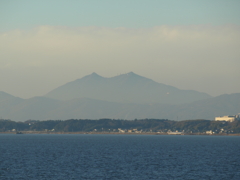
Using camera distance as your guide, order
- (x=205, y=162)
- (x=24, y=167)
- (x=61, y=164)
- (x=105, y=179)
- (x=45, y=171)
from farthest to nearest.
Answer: (x=205, y=162) → (x=61, y=164) → (x=24, y=167) → (x=45, y=171) → (x=105, y=179)

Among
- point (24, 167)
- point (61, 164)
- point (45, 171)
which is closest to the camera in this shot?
point (45, 171)

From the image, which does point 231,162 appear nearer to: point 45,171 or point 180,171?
point 180,171

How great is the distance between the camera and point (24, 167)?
99.4 metres

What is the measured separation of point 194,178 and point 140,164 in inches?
1008

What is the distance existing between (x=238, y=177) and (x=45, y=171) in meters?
40.0

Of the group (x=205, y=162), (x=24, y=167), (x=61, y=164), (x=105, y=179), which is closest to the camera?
(x=105, y=179)

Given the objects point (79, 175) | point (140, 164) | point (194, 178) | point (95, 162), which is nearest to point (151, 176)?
point (194, 178)

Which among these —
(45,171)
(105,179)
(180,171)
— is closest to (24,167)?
(45,171)

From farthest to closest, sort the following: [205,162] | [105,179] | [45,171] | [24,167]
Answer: [205,162]
[24,167]
[45,171]
[105,179]

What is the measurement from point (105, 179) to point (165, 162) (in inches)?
1337

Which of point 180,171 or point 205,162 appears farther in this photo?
point 205,162

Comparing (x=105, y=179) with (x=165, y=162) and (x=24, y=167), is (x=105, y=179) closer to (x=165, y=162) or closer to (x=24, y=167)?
(x=24, y=167)

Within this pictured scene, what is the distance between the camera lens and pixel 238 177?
8462cm

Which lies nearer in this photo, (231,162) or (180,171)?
(180,171)
